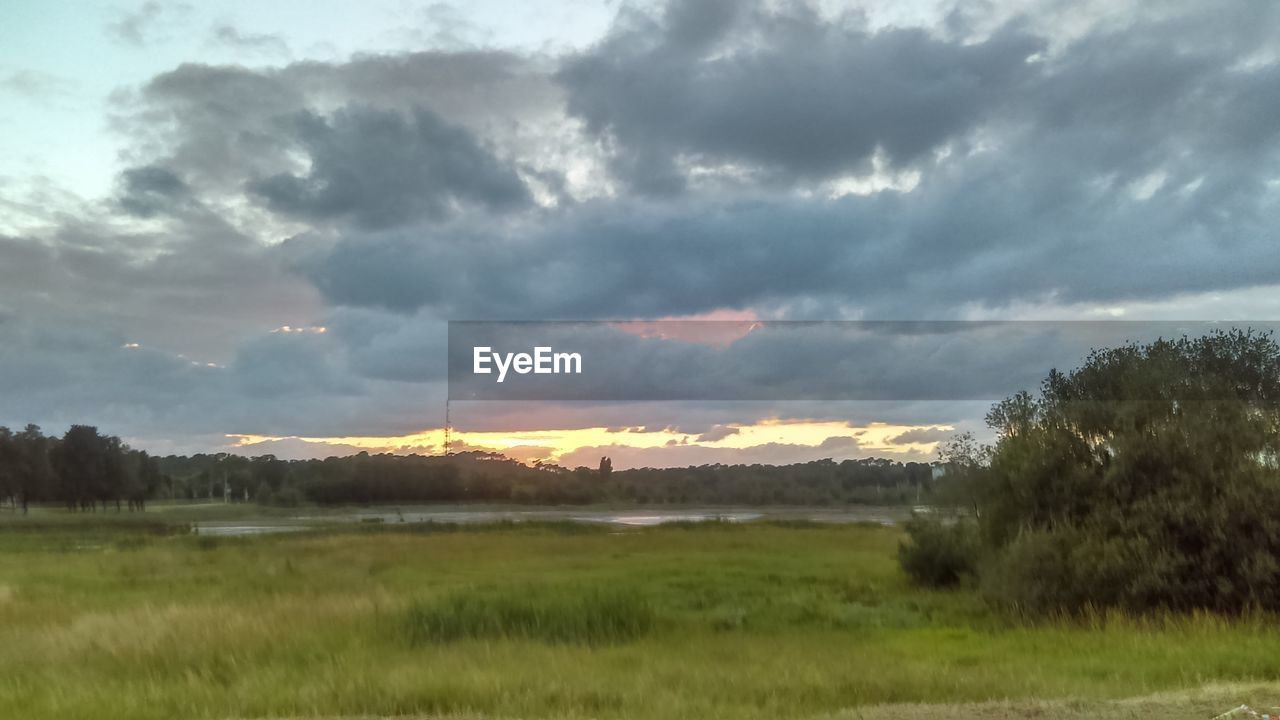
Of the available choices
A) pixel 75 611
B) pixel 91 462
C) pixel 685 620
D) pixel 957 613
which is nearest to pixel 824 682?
pixel 685 620

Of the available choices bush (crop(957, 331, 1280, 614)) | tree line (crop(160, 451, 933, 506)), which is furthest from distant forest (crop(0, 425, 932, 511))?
bush (crop(957, 331, 1280, 614))

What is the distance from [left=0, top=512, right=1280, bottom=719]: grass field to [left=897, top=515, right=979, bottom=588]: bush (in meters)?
0.39

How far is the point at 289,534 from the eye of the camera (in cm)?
1752

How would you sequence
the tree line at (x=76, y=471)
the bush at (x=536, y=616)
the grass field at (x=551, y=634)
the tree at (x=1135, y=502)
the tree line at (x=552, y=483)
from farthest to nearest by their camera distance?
the tree line at (x=76, y=471), the tree line at (x=552, y=483), the bush at (x=536, y=616), the tree at (x=1135, y=502), the grass field at (x=551, y=634)

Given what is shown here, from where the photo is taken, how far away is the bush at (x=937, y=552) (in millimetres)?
17516

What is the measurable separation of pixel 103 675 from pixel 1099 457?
15.3 m

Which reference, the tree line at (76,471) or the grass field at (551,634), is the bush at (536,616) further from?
the tree line at (76,471)

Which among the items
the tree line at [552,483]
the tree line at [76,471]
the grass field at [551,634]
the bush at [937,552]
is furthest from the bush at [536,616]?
the tree line at [76,471]

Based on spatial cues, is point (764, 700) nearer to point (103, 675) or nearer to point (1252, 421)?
point (103, 675)

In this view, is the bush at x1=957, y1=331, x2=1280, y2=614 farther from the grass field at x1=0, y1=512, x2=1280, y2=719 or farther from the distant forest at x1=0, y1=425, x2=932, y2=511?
the distant forest at x1=0, y1=425, x2=932, y2=511

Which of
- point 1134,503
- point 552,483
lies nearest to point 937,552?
point 1134,503

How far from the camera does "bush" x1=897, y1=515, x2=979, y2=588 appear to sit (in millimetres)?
17516

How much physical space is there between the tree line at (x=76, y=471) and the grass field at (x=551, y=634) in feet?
3.07

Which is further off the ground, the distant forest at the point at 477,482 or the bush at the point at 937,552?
the distant forest at the point at 477,482
